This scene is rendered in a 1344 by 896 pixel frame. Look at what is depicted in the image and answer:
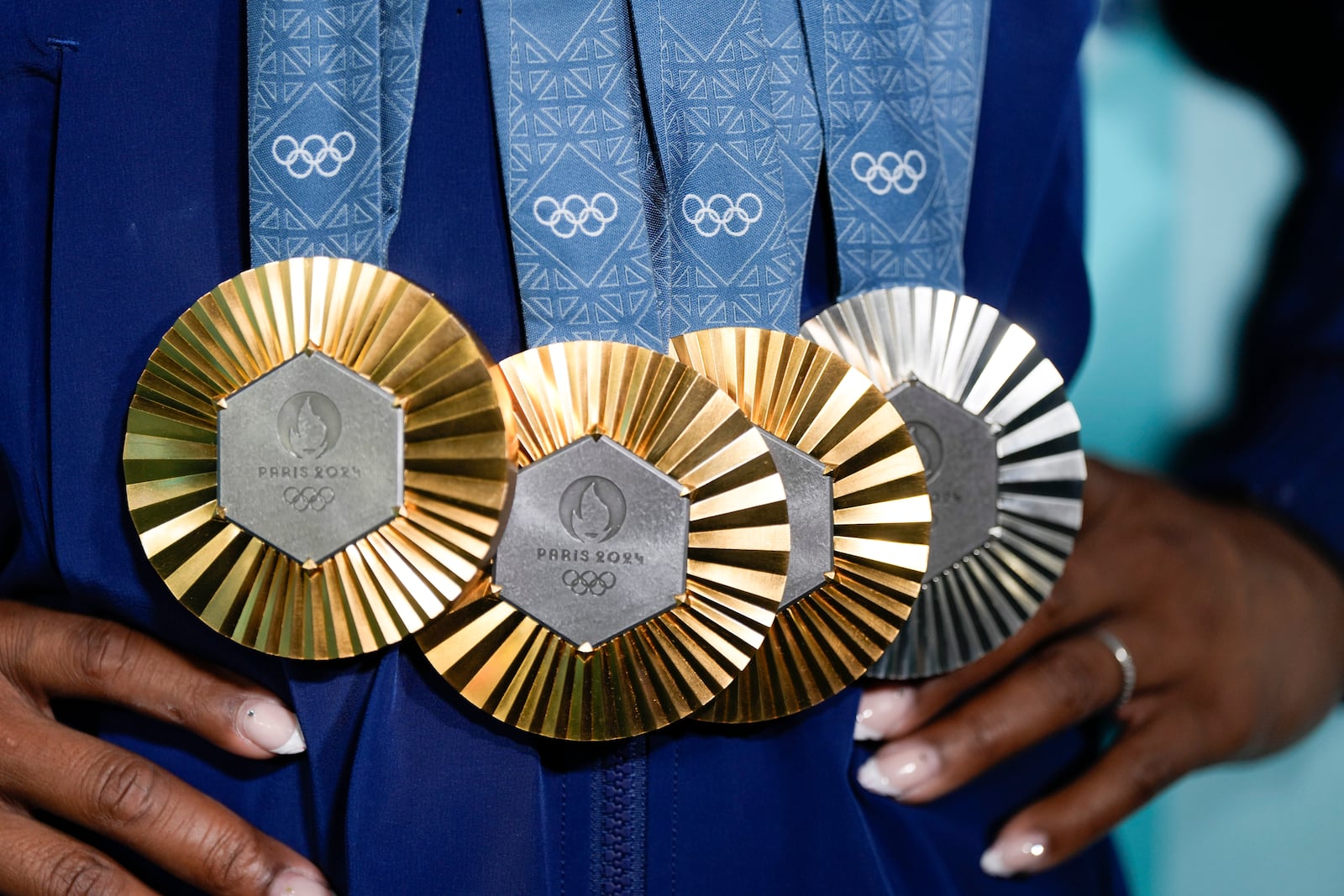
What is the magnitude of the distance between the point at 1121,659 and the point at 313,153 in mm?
555

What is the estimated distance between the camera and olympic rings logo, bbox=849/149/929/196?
0.44m

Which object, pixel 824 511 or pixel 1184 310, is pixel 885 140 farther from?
pixel 1184 310

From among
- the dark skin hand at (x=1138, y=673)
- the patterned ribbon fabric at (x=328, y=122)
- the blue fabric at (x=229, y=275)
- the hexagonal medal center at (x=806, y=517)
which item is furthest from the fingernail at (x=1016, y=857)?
the patterned ribbon fabric at (x=328, y=122)

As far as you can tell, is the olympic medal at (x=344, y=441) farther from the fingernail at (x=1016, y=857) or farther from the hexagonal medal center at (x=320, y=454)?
the fingernail at (x=1016, y=857)

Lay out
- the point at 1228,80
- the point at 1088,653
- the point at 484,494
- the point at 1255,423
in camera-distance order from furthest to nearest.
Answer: the point at 1228,80 → the point at 1255,423 → the point at 1088,653 → the point at 484,494

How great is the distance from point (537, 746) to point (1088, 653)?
377 mm

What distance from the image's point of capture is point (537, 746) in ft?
1.37

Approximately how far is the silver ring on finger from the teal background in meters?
0.43

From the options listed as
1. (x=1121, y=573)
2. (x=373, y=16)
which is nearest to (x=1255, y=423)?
(x=1121, y=573)

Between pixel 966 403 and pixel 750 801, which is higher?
pixel 966 403

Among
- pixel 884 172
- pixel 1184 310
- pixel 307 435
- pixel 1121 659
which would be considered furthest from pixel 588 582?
pixel 1184 310

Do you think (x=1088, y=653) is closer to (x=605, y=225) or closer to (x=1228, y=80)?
(x=605, y=225)

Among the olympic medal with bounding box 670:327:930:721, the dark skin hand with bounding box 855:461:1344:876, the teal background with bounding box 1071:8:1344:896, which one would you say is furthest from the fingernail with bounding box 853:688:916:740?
the teal background with bounding box 1071:8:1344:896

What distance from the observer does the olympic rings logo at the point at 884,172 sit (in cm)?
44
